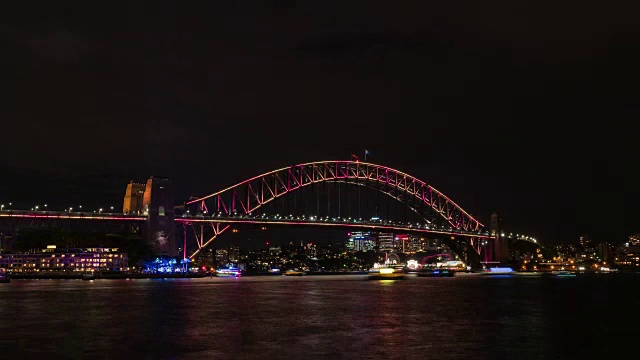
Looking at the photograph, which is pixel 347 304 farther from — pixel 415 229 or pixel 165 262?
pixel 415 229

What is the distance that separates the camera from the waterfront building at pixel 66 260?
332 feet

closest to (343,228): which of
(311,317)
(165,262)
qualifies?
(165,262)

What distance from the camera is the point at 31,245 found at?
365 feet

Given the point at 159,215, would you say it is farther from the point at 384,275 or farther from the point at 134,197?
the point at 384,275

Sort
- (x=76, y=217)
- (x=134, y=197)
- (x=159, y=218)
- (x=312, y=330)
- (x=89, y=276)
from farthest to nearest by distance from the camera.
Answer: (x=134, y=197), (x=159, y=218), (x=89, y=276), (x=76, y=217), (x=312, y=330)

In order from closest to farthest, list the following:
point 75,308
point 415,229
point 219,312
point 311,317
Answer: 1. point 311,317
2. point 219,312
3. point 75,308
4. point 415,229

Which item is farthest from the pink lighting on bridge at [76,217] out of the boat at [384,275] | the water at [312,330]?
the water at [312,330]

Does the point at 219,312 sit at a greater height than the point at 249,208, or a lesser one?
lesser

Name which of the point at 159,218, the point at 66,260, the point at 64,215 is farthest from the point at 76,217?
the point at 66,260

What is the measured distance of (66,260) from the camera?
344 ft

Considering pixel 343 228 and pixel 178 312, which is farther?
pixel 343 228

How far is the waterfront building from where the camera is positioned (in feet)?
332

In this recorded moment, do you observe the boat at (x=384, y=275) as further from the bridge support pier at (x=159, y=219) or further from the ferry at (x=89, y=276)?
the ferry at (x=89, y=276)

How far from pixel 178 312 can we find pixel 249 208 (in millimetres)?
71053
